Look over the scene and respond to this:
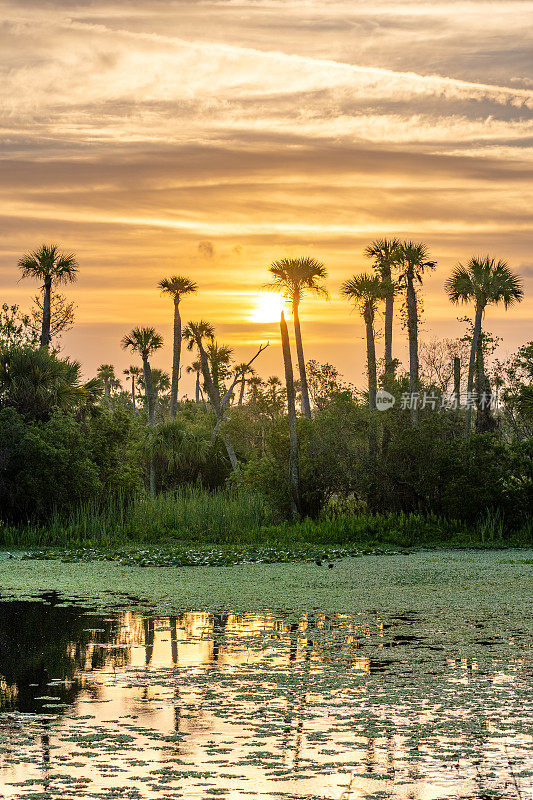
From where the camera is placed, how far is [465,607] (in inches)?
516

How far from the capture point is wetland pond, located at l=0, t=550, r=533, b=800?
5836 mm

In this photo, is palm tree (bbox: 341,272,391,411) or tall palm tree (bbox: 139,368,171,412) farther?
tall palm tree (bbox: 139,368,171,412)

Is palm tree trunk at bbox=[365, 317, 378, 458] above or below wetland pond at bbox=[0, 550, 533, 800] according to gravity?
above

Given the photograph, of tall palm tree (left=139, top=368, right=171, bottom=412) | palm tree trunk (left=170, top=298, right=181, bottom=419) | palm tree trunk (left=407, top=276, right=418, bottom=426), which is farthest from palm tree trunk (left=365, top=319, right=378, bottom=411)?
tall palm tree (left=139, top=368, right=171, bottom=412)

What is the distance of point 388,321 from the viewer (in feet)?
138

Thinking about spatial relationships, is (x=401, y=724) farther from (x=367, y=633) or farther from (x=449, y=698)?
(x=367, y=633)

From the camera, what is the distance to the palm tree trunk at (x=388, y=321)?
41875 mm

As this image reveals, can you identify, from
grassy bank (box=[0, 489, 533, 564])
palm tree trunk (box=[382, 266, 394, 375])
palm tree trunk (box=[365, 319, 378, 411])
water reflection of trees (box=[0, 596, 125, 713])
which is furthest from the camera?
palm tree trunk (box=[382, 266, 394, 375])

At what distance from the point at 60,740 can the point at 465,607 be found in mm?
7521

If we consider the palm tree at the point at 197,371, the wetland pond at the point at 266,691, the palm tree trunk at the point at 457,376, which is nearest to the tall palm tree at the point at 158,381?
the palm tree at the point at 197,371

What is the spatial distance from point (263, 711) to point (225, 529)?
1654 centimetres

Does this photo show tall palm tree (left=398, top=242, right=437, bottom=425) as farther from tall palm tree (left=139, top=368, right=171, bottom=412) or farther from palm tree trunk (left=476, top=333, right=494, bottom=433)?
tall palm tree (left=139, top=368, right=171, bottom=412)

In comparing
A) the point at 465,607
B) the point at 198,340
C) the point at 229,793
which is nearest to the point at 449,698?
the point at 229,793

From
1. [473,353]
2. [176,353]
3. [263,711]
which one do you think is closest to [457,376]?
[473,353]
